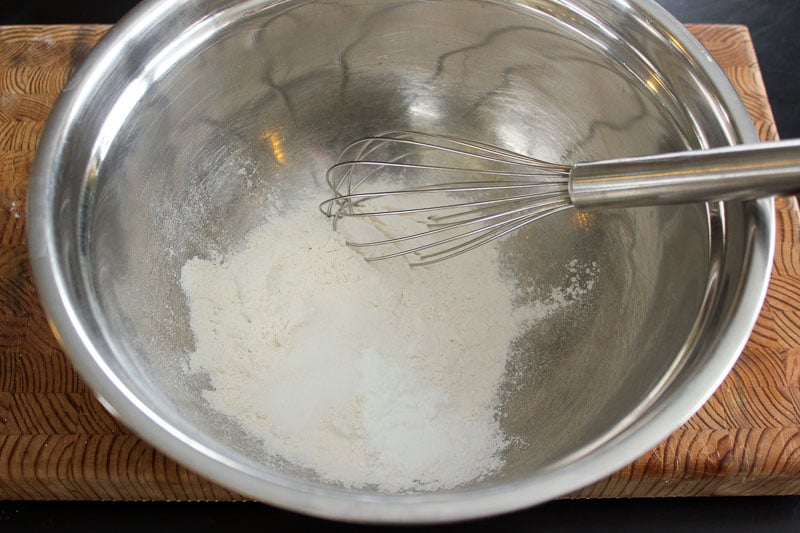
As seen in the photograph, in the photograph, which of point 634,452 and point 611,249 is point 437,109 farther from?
Result: point 634,452

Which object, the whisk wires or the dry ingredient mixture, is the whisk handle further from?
the dry ingredient mixture

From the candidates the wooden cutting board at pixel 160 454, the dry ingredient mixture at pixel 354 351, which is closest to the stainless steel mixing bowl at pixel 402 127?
the dry ingredient mixture at pixel 354 351

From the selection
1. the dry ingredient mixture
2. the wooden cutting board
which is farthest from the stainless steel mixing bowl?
the wooden cutting board

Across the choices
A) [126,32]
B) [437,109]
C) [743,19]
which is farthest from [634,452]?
[743,19]

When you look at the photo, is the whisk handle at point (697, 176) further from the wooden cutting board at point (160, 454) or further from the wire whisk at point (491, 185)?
the wooden cutting board at point (160, 454)

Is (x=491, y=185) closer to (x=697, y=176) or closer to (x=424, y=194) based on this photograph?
(x=424, y=194)
